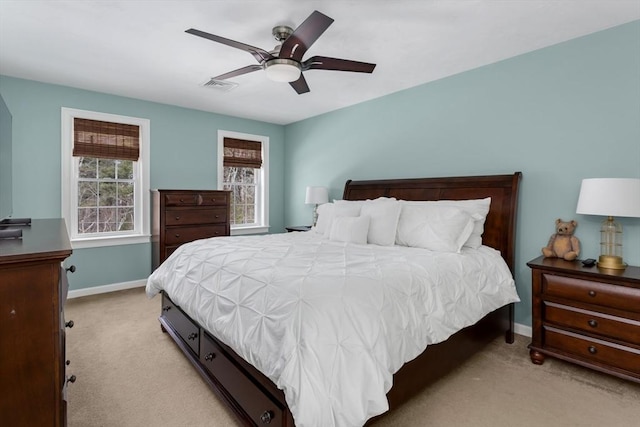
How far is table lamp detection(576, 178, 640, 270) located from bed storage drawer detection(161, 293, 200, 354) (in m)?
2.88

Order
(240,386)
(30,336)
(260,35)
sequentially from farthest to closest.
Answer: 1. (260,35)
2. (240,386)
3. (30,336)

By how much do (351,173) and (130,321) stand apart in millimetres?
3169

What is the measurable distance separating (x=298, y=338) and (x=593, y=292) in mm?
2155

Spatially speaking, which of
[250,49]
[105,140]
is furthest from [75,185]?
[250,49]

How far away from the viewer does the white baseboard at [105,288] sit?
402 cm

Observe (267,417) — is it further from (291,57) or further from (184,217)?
(184,217)

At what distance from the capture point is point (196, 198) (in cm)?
444

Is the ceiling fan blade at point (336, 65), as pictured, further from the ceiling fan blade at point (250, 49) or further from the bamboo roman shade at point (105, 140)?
the bamboo roman shade at point (105, 140)

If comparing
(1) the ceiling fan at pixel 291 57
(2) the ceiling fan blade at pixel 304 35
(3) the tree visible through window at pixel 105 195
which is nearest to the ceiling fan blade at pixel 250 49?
(1) the ceiling fan at pixel 291 57

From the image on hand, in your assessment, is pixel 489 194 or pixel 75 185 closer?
pixel 489 194

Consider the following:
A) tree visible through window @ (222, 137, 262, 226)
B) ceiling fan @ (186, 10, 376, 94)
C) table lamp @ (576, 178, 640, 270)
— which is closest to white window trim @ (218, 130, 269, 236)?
tree visible through window @ (222, 137, 262, 226)

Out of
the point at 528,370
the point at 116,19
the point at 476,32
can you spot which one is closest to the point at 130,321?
the point at 116,19

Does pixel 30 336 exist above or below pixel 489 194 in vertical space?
below

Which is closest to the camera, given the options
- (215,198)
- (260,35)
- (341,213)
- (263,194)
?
(260,35)
